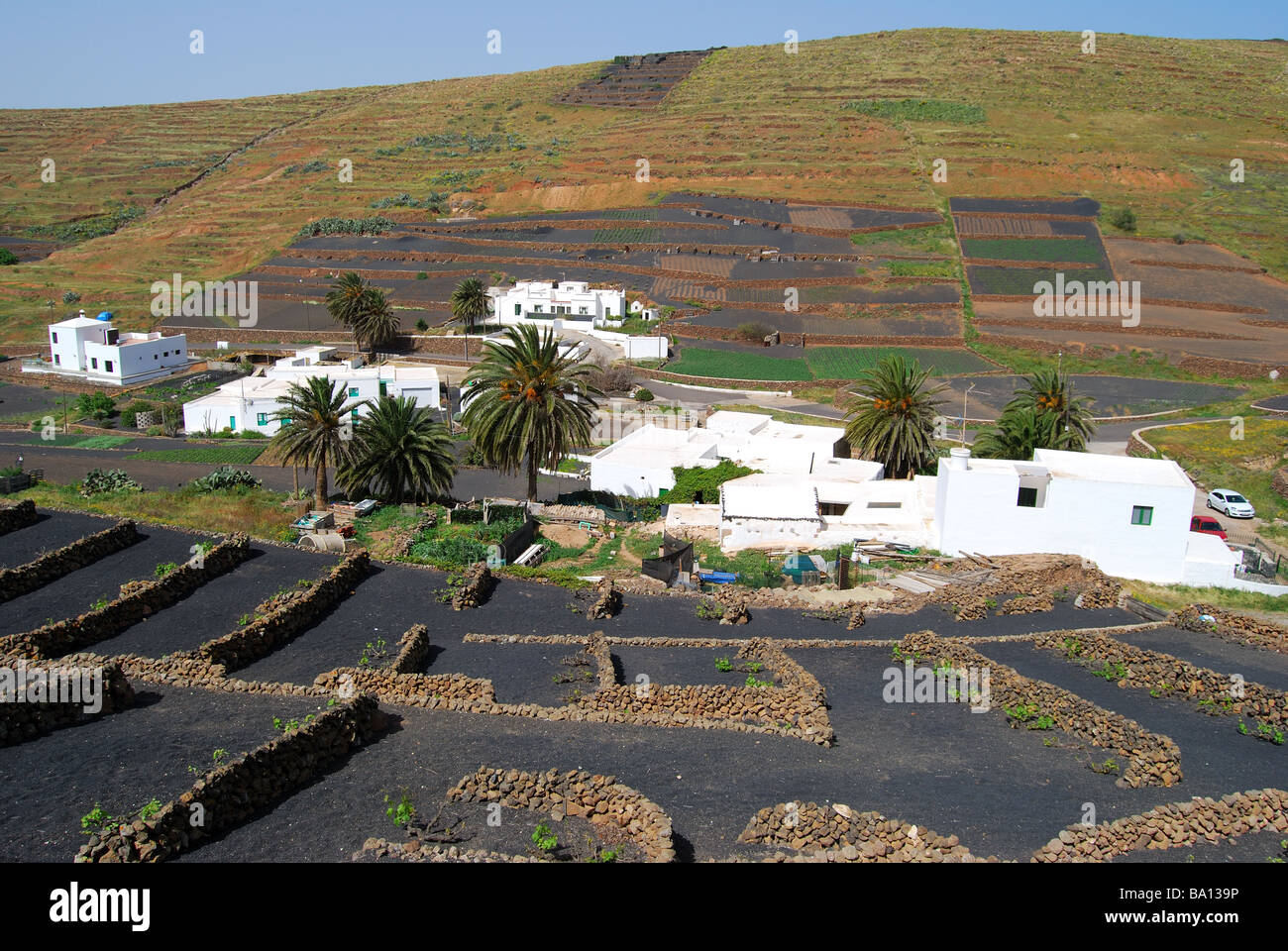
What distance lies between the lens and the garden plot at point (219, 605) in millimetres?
19891

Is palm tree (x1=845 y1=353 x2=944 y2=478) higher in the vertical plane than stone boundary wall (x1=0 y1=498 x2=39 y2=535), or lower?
higher

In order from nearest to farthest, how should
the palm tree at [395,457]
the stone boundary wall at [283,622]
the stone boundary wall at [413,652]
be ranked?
1. the stone boundary wall at [283,622]
2. the stone boundary wall at [413,652]
3. the palm tree at [395,457]

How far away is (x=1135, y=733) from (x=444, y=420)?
43.5 meters

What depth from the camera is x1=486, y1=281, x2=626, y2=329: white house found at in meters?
74.9

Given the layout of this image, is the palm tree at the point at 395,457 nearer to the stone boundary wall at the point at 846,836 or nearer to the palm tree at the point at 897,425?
the palm tree at the point at 897,425

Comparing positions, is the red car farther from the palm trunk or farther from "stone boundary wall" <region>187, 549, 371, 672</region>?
the palm trunk

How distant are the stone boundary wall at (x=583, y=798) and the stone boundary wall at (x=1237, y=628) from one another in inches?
669

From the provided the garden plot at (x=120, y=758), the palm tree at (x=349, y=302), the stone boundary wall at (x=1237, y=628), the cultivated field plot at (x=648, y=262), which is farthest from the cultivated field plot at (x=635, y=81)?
the garden plot at (x=120, y=758)

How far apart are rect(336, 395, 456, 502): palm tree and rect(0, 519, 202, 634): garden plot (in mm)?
9663

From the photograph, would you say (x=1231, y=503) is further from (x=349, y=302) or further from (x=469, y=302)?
(x=349, y=302)

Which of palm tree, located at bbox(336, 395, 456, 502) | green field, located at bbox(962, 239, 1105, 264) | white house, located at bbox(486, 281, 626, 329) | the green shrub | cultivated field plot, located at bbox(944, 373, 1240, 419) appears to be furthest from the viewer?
green field, located at bbox(962, 239, 1105, 264)

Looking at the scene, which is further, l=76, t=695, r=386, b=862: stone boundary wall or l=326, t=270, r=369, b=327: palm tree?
l=326, t=270, r=369, b=327: palm tree

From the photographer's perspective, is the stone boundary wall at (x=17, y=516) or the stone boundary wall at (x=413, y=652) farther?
the stone boundary wall at (x=17, y=516)

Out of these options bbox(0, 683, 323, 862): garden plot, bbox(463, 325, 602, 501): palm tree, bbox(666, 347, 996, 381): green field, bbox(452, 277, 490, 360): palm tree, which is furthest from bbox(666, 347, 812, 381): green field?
bbox(0, 683, 323, 862): garden plot
